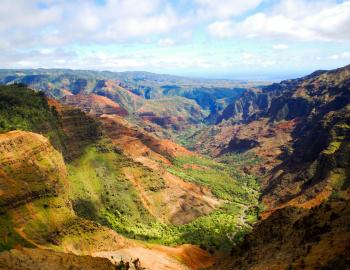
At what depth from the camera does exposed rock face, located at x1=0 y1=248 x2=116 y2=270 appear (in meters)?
71.4

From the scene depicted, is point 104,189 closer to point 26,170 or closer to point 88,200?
point 88,200

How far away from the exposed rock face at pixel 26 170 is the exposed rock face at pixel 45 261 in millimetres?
24157

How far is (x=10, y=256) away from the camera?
7306 centimetres

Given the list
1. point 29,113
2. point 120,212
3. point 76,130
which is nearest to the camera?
point 29,113

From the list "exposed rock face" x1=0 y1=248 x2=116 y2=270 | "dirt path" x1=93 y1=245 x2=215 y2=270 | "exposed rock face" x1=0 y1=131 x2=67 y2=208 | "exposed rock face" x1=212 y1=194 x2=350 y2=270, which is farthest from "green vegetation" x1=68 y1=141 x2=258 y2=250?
"exposed rock face" x1=0 y1=248 x2=116 y2=270

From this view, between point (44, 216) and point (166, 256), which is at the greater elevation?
point (44, 216)

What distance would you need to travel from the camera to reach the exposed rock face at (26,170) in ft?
343

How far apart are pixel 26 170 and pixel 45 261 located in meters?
39.1

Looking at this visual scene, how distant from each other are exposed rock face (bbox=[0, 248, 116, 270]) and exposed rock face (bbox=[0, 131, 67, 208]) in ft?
79.3

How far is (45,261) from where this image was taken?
3095 inches

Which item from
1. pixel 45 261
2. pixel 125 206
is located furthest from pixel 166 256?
pixel 45 261

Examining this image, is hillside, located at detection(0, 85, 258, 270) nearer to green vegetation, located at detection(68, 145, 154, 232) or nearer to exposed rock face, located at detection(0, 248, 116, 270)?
green vegetation, located at detection(68, 145, 154, 232)

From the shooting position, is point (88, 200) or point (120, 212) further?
point (120, 212)

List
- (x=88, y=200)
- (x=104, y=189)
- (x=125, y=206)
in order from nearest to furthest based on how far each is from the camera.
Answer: (x=88, y=200) → (x=104, y=189) → (x=125, y=206)
